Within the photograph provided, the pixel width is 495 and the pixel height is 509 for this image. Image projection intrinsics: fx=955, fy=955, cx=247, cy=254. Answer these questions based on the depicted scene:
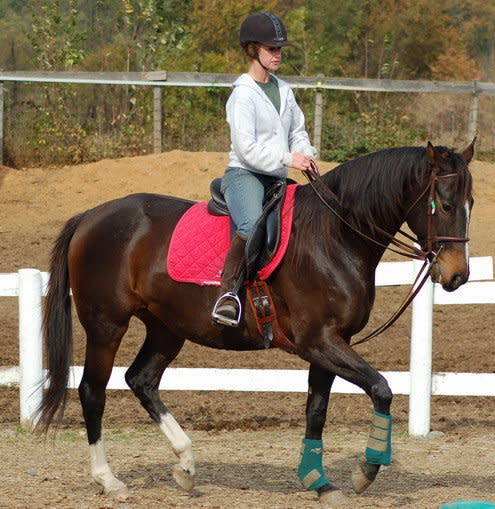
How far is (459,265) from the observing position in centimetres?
504

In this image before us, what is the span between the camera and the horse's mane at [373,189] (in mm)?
5266

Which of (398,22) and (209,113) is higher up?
(398,22)

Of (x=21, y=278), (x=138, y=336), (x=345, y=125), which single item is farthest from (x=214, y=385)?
(x=345, y=125)

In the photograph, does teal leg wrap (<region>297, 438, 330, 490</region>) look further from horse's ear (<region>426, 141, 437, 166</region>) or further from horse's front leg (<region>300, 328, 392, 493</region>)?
horse's ear (<region>426, 141, 437, 166</region>)

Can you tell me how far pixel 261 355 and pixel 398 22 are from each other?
23406 mm

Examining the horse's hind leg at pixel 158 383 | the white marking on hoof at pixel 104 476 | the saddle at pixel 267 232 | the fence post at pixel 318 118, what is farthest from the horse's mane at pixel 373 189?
the fence post at pixel 318 118

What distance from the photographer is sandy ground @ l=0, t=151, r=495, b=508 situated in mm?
5871

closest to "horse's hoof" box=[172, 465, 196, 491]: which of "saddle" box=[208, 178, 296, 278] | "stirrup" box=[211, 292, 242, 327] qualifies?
"stirrup" box=[211, 292, 242, 327]

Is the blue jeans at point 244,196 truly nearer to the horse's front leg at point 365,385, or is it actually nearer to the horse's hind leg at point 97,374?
the horse's front leg at point 365,385

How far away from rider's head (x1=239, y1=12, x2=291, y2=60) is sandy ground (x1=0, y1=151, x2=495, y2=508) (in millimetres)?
2690

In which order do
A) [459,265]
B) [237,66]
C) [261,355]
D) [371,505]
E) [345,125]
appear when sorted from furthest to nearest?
[237,66], [345,125], [261,355], [371,505], [459,265]

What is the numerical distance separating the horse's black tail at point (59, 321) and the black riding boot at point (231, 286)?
1.32 metres

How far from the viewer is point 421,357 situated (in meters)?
7.54

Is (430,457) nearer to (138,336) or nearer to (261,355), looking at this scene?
(261,355)
